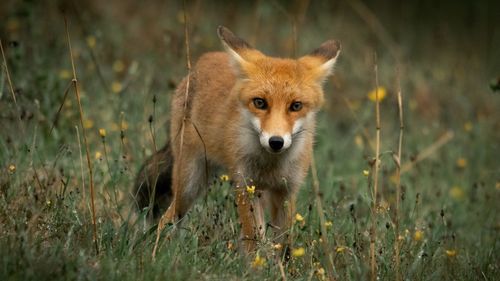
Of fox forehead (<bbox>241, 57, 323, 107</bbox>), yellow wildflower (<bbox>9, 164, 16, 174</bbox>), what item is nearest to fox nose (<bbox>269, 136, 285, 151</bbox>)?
fox forehead (<bbox>241, 57, 323, 107</bbox>)

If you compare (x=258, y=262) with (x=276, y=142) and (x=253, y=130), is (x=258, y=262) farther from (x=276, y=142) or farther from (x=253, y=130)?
(x=253, y=130)

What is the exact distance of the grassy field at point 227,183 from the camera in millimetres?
4357

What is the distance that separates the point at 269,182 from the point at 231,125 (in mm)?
521

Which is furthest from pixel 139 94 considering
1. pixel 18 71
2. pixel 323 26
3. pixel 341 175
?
pixel 323 26

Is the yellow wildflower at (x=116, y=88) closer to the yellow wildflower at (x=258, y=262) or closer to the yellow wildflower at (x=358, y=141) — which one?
the yellow wildflower at (x=358, y=141)

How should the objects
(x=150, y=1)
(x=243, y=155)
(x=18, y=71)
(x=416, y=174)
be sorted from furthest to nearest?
(x=150, y=1) → (x=416, y=174) → (x=18, y=71) → (x=243, y=155)

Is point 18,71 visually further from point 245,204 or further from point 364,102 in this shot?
point 364,102

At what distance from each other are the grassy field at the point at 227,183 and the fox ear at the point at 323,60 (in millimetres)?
351

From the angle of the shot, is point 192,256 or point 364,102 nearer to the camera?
point 192,256

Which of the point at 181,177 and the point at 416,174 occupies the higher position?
the point at 181,177

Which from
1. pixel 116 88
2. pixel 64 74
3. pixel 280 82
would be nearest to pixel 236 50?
pixel 280 82

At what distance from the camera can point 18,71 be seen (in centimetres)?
720

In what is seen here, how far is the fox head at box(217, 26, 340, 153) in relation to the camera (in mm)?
4867

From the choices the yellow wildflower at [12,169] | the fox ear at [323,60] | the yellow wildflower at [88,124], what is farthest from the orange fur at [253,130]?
the yellow wildflower at [88,124]
